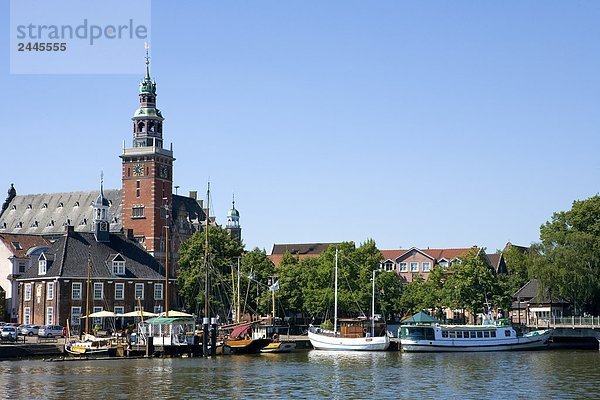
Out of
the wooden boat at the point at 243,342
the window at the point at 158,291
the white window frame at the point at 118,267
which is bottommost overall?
the wooden boat at the point at 243,342

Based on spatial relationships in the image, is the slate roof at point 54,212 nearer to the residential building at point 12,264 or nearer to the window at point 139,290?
the residential building at point 12,264

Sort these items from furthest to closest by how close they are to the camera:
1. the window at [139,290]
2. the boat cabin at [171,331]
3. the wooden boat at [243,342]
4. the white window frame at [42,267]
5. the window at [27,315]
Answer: the window at [139,290]
the window at [27,315]
the white window frame at [42,267]
the wooden boat at [243,342]
the boat cabin at [171,331]

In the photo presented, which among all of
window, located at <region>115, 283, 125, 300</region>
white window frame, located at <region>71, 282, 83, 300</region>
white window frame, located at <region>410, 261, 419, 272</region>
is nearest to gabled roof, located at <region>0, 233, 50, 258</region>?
white window frame, located at <region>71, 282, 83, 300</region>

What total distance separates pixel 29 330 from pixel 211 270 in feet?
85.2

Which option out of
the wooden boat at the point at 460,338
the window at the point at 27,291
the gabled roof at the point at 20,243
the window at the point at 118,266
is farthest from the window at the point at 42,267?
the wooden boat at the point at 460,338

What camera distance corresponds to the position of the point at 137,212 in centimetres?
15212

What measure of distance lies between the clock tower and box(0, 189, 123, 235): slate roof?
200 inches

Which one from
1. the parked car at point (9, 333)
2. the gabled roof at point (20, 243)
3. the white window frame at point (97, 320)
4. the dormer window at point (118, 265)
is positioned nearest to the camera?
the parked car at point (9, 333)

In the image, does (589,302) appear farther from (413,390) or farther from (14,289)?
(14,289)

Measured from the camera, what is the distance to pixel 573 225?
116 metres

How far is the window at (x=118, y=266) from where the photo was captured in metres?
120

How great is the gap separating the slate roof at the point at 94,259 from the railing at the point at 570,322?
1908 inches

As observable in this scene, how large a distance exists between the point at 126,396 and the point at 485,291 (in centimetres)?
7084

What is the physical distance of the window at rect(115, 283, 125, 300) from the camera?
118812 millimetres
